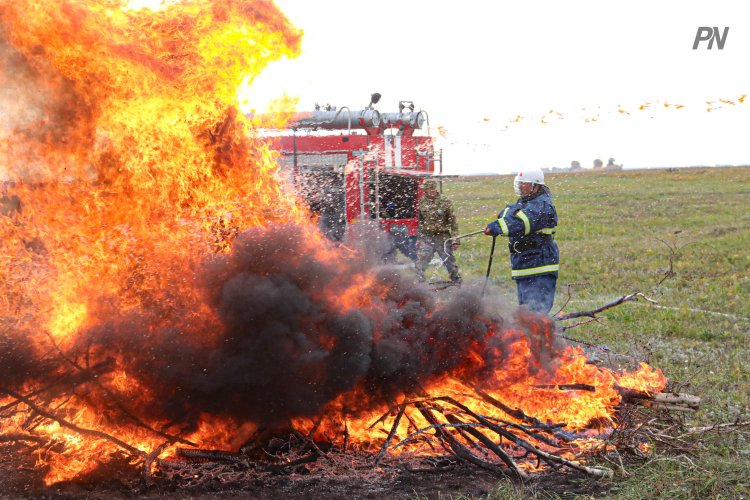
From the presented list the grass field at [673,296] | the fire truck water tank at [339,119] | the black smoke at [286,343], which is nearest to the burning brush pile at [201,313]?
the black smoke at [286,343]

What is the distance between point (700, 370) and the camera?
718cm

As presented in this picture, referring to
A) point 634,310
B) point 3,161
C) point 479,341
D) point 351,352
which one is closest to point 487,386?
point 479,341

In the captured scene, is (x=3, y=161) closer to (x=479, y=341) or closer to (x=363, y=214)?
(x=479, y=341)

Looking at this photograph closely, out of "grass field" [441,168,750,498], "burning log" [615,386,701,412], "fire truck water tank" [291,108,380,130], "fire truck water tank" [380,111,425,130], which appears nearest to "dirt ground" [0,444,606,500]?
"grass field" [441,168,750,498]

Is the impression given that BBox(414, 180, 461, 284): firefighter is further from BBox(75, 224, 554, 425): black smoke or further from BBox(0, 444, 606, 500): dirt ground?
BBox(0, 444, 606, 500): dirt ground

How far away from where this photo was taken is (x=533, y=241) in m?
7.42

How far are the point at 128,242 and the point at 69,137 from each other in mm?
974

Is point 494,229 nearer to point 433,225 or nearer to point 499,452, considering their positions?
point 499,452

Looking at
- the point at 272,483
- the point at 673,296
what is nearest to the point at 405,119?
the point at 673,296

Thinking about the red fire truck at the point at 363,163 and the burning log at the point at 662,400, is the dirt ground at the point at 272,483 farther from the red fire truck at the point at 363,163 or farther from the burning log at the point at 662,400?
the red fire truck at the point at 363,163

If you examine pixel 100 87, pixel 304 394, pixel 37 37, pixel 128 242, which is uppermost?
pixel 37 37

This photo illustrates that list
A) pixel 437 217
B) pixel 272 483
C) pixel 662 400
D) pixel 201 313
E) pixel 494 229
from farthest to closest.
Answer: pixel 437 217
pixel 494 229
pixel 662 400
pixel 201 313
pixel 272 483

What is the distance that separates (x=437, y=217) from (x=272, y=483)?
27.3 ft

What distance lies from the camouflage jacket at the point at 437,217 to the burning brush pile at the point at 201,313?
635cm
